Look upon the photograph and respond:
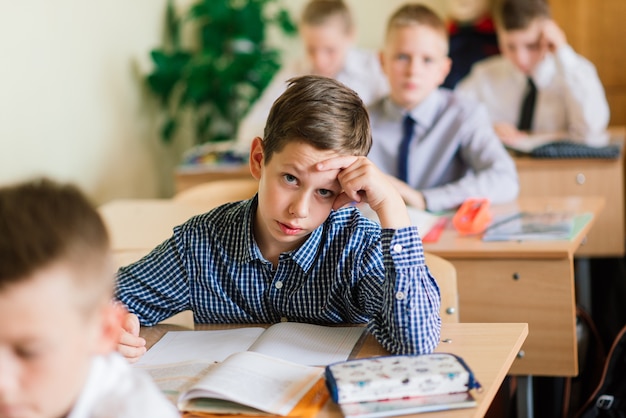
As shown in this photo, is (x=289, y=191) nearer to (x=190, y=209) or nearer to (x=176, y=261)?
(x=176, y=261)

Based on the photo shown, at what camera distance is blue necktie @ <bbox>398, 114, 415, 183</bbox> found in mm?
3127

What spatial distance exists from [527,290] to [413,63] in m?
1.04

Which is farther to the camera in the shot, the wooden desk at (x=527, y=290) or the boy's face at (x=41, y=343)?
the wooden desk at (x=527, y=290)

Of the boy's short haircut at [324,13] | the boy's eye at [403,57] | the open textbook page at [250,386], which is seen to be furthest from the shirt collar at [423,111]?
the open textbook page at [250,386]

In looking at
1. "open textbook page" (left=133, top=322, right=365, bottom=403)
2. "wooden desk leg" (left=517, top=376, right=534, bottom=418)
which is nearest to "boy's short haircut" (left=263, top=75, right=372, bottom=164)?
"open textbook page" (left=133, top=322, right=365, bottom=403)

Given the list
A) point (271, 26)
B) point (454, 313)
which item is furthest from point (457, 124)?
point (271, 26)

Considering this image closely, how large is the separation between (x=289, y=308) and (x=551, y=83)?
2.76 metres

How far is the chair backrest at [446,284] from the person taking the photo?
2.01 meters

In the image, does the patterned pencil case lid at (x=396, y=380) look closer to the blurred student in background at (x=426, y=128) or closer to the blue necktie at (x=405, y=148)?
the blurred student in background at (x=426, y=128)

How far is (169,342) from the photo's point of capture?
171 centimetres

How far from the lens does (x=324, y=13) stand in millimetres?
4531

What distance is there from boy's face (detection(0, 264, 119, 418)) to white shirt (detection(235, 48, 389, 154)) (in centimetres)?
332

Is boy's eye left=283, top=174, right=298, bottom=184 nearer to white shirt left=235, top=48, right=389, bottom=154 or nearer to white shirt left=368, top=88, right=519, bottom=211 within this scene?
white shirt left=368, top=88, right=519, bottom=211

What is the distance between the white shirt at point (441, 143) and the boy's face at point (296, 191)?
4.54ft
